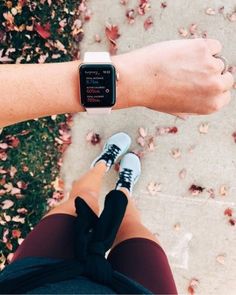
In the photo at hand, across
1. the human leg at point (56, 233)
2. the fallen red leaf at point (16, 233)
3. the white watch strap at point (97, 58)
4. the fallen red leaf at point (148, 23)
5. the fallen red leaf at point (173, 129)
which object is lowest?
the fallen red leaf at point (16, 233)

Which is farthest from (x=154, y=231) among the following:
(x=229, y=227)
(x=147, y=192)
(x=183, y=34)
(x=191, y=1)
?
(x=191, y=1)

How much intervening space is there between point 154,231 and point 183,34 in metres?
1.67

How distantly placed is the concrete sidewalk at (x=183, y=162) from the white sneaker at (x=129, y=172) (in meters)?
0.09

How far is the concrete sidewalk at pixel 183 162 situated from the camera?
3.32m

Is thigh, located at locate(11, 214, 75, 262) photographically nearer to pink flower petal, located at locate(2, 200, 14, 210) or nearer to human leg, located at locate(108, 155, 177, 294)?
human leg, located at locate(108, 155, 177, 294)

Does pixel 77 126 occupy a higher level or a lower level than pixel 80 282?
higher

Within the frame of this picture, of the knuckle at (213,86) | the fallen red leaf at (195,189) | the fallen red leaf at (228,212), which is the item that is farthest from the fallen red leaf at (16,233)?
the knuckle at (213,86)

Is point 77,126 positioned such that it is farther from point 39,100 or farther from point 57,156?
point 39,100

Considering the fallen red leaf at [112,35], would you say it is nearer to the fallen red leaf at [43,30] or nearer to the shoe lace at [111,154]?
the fallen red leaf at [43,30]

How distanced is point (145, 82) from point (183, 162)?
1.74 m

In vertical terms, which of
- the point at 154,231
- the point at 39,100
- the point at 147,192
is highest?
the point at 39,100

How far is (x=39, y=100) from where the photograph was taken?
5.51ft

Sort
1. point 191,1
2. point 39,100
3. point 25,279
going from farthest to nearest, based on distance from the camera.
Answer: point 191,1
point 25,279
point 39,100

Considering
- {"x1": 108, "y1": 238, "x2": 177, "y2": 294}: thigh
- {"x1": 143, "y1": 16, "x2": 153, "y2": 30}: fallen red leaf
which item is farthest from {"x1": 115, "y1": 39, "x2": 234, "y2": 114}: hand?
{"x1": 143, "y1": 16, "x2": 153, "y2": 30}: fallen red leaf
